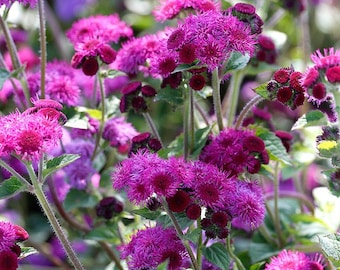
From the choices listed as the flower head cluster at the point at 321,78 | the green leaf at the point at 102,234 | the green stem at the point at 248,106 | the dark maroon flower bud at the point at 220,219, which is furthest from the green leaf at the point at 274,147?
the green leaf at the point at 102,234

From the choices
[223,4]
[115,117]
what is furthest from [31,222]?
[223,4]

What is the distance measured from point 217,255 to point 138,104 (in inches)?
20.4

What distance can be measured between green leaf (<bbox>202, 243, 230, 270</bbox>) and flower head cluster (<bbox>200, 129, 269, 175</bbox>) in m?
0.19

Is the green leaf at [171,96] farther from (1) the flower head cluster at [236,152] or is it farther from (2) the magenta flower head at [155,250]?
(2) the magenta flower head at [155,250]

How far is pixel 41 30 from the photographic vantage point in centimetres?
218

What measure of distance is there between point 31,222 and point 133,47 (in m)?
1.49

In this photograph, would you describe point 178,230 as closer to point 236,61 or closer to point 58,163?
point 58,163

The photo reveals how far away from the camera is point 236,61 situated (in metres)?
1.94

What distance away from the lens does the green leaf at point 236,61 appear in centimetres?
192

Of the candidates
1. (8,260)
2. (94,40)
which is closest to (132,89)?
(94,40)

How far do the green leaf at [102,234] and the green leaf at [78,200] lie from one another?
10cm

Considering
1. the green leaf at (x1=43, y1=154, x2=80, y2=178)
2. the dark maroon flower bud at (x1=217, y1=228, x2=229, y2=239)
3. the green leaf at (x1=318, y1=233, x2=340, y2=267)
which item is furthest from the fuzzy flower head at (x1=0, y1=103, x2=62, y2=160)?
the green leaf at (x1=318, y1=233, x2=340, y2=267)

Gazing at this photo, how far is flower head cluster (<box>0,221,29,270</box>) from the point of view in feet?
5.21

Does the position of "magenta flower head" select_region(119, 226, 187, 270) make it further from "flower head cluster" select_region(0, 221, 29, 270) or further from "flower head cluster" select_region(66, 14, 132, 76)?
"flower head cluster" select_region(66, 14, 132, 76)
